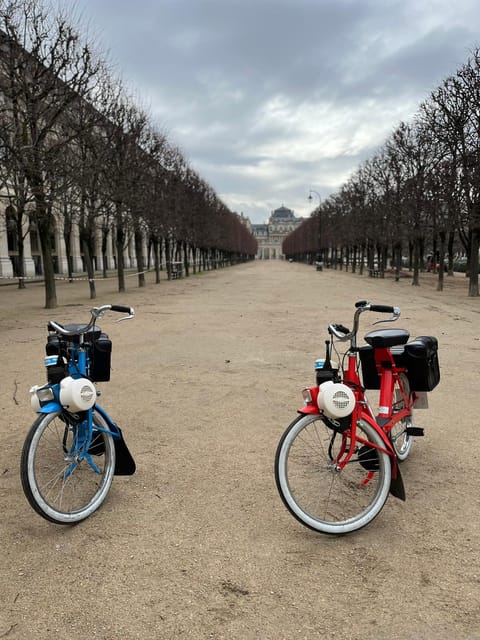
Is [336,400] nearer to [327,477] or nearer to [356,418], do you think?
[356,418]

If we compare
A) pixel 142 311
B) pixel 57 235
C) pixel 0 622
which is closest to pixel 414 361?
pixel 0 622

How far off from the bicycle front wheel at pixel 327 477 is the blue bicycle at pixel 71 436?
1.25m

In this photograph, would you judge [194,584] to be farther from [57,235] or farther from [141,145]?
[57,235]

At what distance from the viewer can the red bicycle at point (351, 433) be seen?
304cm

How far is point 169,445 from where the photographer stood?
4.62 m

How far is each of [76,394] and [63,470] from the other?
69cm

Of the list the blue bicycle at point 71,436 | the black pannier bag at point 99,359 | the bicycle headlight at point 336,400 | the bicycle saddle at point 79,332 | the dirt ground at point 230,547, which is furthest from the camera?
the black pannier bag at point 99,359

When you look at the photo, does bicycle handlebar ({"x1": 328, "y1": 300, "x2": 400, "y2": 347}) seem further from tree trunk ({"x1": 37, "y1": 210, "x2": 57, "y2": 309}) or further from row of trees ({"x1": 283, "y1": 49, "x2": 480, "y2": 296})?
row of trees ({"x1": 283, "y1": 49, "x2": 480, "y2": 296})

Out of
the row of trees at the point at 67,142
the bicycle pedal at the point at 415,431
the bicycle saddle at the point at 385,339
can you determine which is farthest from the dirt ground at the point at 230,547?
the row of trees at the point at 67,142

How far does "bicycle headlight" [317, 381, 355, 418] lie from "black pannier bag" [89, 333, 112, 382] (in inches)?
62.2

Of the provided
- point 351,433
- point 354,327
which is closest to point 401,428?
point 351,433

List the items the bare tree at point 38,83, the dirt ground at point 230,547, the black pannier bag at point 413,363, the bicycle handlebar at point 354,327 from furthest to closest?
1. the bare tree at point 38,83
2. the black pannier bag at point 413,363
3. the bicycle handlebar at point 354,327
4. the dirt ground at point 230,547

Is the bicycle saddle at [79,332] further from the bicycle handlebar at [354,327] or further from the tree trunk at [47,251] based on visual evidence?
the tree trunk at [47,251]

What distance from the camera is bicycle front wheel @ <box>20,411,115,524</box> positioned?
9.80 feet
